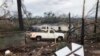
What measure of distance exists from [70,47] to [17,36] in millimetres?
4295

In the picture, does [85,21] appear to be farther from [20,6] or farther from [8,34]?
[20,6]

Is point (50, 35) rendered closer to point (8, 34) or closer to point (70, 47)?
point (8, 34)

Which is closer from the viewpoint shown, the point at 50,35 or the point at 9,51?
the point at 9,51

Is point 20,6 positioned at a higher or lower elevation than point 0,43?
higher

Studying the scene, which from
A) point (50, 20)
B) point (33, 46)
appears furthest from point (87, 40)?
point (50, 20)

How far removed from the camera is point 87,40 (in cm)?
1314

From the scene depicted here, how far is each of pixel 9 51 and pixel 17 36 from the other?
115cm

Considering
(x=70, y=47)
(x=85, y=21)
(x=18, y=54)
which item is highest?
(x=85, y=21)

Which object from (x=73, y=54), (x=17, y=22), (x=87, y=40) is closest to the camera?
(x=73, y=54)

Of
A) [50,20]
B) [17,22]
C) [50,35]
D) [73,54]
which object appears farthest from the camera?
[50,20]

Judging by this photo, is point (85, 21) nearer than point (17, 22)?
Yes

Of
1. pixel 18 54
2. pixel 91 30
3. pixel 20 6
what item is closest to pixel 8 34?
pixel 18 54

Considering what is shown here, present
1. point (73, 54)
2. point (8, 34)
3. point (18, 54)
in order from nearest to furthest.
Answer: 1. point (73, 54)
2. point (18, 54)
3. point (8, 34)

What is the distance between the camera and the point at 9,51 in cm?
1148
